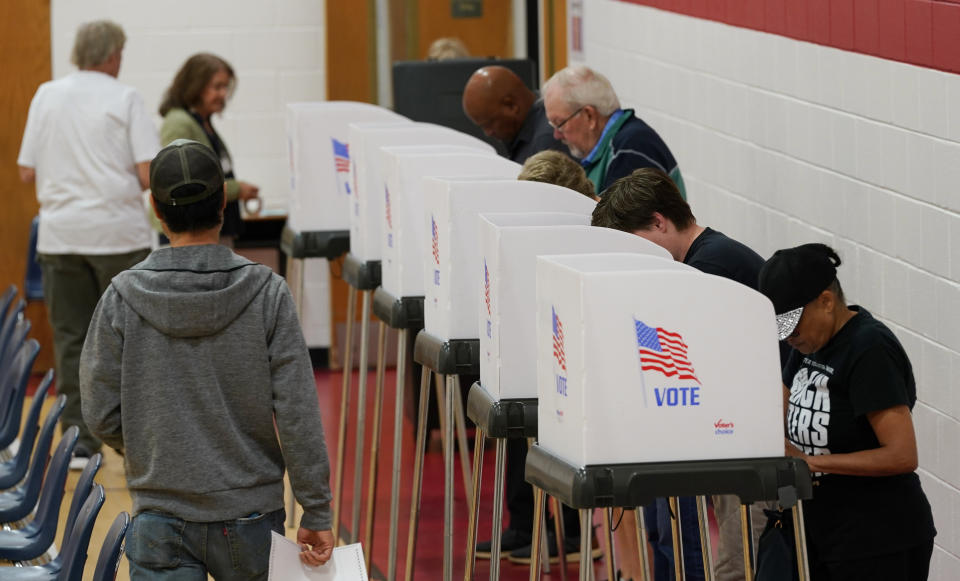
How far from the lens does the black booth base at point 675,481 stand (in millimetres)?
2467

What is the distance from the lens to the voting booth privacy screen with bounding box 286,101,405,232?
499cm

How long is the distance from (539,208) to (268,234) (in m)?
4.37

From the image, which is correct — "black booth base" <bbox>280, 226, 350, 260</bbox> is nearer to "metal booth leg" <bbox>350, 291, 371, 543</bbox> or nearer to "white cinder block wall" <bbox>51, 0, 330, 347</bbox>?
"metal booth leg" <bbox>350, 291, 371, 543</bbox>

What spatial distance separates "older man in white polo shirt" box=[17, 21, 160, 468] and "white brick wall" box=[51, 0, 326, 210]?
196cm

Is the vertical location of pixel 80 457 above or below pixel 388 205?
below

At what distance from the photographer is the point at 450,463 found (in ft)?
12.4

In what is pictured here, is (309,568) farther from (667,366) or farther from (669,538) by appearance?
(669,538)

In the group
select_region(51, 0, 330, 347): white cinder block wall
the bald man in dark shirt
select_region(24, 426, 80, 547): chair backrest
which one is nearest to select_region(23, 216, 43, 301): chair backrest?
select_region(51, 0, 330, 347): white cinder block wall

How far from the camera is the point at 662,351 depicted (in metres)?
2.45

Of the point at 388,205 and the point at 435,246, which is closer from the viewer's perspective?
the point at 435,246

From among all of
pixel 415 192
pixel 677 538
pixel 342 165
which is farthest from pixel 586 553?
pixel 342 165

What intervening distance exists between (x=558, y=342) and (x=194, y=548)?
0.84 meters

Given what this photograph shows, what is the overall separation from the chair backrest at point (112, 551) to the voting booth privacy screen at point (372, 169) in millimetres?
1544

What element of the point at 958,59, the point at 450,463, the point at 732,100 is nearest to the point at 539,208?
the point at 450,463
